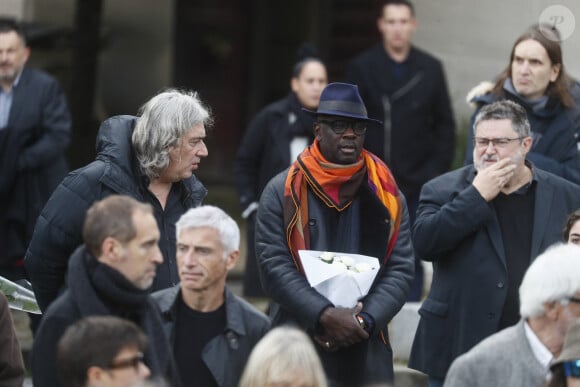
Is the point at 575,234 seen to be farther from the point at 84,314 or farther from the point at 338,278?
the point at 84,314

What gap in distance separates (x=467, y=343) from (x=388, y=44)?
409cm

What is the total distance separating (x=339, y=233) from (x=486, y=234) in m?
0.81

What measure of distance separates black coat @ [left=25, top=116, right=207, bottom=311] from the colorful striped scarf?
21.8 inches

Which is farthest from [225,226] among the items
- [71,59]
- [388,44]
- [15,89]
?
[71,59]

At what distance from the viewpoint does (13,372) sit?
6523mm

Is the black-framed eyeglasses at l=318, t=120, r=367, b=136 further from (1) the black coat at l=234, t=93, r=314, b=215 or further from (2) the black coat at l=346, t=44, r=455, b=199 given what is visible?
(2) the black coat at l=346, t=44, r=455, b=199

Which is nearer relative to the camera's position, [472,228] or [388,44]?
[472,228]

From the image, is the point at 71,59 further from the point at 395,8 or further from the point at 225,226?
the point at 225,226

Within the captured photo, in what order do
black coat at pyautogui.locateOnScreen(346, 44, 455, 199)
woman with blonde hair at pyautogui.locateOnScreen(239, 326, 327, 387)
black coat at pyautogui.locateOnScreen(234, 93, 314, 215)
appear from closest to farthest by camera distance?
woman with blonde hair at pyautogui.locateOnScreen(239, 326, 327, 387) → black coat at pyautogui.locateOnScreen(234, 93, 314, 215) → black coat at pyautogui.locateOnScreen(346, 44, 455, 199)

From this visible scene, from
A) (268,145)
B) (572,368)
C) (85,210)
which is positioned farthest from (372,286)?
(268,145)

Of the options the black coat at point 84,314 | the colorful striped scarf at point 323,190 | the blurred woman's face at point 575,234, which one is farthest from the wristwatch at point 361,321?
the black coat at point 84,314

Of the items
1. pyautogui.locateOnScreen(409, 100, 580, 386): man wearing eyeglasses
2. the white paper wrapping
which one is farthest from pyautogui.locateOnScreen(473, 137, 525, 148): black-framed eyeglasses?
the white paper wrapping

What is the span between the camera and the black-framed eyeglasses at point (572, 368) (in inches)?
218

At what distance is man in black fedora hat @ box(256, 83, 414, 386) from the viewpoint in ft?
24.0
